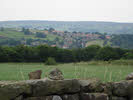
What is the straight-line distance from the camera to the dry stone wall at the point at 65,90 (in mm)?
4232

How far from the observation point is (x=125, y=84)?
4934 mm

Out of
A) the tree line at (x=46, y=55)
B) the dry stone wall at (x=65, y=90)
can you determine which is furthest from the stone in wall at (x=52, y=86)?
the tree line at (x=46, y=55)

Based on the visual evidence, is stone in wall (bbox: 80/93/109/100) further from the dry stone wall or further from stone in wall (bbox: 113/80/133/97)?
stone in wall (bbox: 113/80/133/97)

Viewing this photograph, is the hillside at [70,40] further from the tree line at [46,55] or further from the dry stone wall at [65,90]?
the dry stone wall at [65,90]

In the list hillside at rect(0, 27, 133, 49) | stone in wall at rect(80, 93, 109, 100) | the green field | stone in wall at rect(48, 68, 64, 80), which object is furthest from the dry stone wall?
hillside at rect(0, 27, 133, 49)

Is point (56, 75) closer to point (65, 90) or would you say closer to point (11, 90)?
point (65, 90)

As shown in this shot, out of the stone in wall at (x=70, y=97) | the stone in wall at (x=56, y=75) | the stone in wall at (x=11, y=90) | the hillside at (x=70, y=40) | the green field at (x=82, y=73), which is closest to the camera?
the stone in wall at (x=11, y=90)

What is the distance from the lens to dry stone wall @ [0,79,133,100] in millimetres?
4232

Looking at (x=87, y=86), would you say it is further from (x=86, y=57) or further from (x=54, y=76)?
(x=86, y=57)

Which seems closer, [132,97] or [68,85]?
[68,85]

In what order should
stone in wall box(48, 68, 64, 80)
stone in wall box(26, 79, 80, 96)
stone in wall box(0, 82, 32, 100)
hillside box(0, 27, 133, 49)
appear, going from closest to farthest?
stone in wall box(0, 82, 32, 100), stone in wall box(26, 79, 80, 96), stone in wall box(48, 68, 64, 80), hillside box(0, 27, 133, 49)

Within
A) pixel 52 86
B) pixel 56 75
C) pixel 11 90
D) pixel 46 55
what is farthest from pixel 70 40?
pixel 11 90

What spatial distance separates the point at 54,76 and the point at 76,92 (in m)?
0.58

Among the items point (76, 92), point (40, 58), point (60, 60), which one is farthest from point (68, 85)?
point (60, 60)
